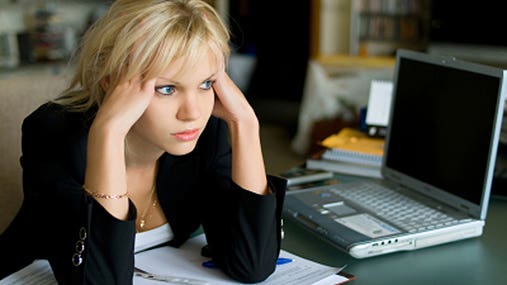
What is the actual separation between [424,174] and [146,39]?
65 centimetres

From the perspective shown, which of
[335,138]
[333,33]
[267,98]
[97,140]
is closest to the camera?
[97,140]

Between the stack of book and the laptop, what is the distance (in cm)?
14

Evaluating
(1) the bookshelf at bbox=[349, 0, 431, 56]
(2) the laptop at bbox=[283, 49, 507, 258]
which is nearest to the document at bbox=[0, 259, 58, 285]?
(2) the laptop at bbox=[283, 49, 507, 258]

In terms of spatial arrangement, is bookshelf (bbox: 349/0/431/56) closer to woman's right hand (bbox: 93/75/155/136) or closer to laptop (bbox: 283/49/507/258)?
laptop (bbox: 283/49/507/258)

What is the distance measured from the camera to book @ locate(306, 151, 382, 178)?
5.50 feet

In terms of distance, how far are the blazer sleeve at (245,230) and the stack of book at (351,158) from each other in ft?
1.63

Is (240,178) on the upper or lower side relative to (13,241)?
upper

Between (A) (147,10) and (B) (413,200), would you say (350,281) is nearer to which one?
(B) (413,200)

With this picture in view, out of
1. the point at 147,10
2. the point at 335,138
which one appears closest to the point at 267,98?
the point at 335,138

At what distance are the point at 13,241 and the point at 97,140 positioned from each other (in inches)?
13.5

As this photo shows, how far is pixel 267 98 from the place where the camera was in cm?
481

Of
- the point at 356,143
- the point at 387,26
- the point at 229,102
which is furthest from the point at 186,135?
the point at 387,26

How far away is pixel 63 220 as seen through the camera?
109 centimetres

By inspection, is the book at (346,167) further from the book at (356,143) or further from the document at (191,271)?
the document at (191,271)
